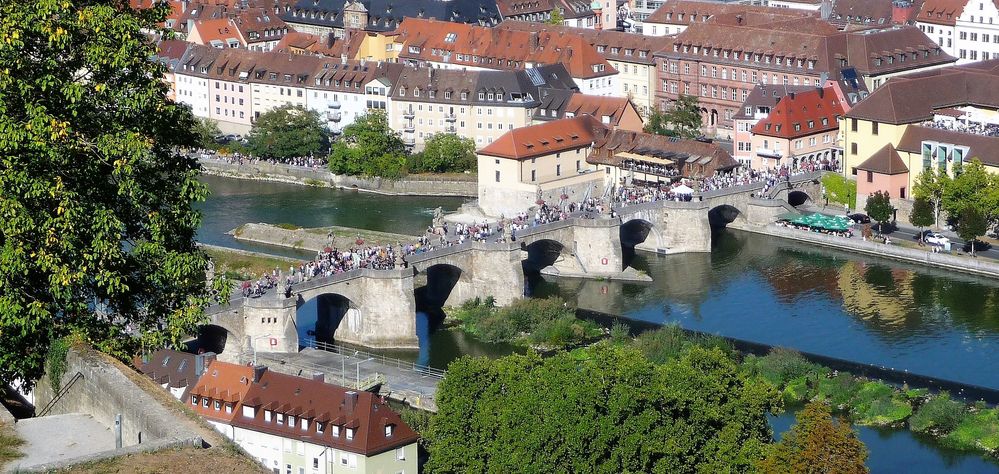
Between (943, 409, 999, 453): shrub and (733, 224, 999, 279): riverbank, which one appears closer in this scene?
(943, 409, 999, 453): shrub

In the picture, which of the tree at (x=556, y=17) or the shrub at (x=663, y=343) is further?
the tree at (x=556, y=17)

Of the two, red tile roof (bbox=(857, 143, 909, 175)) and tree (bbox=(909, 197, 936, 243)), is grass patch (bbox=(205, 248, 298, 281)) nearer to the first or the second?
tree (bbox=(909, 197, 936, 243))

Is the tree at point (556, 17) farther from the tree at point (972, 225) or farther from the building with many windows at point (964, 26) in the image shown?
the tree at point (972, 225)

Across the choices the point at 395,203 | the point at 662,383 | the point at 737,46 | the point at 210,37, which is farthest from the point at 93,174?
the point at 210,37

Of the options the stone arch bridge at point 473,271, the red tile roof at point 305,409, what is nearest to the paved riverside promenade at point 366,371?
the stone arch bridge at point 473,271

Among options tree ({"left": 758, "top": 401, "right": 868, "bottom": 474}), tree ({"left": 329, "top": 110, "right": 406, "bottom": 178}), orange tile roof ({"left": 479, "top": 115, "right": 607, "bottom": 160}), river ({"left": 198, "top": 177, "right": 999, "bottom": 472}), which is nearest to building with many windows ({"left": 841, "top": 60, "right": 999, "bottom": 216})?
river ({"left": 198, "top": 177, "right": 999, "bottom": 472})

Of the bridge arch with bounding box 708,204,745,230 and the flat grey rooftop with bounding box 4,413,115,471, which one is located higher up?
the flat grey rooftop with bounding box 4,413,115,471

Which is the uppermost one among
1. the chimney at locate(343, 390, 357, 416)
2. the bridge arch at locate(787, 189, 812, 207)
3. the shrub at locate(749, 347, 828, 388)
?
the bridge arch at locate(787, 189, 812, 207)

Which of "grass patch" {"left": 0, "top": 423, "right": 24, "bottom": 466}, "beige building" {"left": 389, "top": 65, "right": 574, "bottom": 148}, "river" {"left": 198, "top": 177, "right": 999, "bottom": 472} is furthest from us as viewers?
"beige building" {"left": 389, "top": 65, "right": 574, "bottom": 148}
